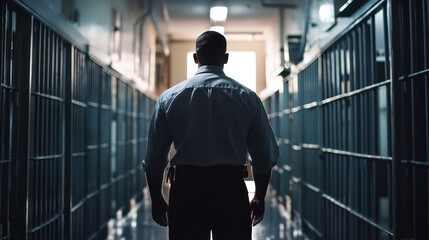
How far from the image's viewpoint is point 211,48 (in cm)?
251

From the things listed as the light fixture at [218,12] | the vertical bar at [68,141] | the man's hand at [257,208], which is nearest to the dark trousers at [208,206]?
the man's hand at [257,208]

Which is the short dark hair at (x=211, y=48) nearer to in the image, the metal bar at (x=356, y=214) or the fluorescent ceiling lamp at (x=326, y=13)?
the metal bar at (x=356, y=214)

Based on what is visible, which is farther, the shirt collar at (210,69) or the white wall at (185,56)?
the white wall at (185,56)

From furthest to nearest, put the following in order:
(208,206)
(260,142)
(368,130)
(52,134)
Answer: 1. (52,134)
2. (368,130)
3. (260,142)
4. (208,206)

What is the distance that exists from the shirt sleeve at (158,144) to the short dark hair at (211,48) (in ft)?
1.00

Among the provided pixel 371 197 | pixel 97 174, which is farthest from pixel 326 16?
pixel 97 174

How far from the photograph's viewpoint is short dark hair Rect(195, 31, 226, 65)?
8.20 feet

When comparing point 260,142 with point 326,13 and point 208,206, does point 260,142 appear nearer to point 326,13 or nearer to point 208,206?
point 208,206

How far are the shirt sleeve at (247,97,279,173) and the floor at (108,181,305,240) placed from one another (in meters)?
3.19

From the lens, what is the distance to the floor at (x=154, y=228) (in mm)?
6410

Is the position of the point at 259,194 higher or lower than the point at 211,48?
lower

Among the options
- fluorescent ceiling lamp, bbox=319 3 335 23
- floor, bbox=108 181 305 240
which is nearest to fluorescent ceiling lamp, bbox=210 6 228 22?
floor, bbox=108 181 305 240

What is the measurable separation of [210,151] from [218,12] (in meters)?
7.59

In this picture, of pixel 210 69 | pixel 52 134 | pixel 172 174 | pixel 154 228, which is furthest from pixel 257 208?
pixel 154 228
